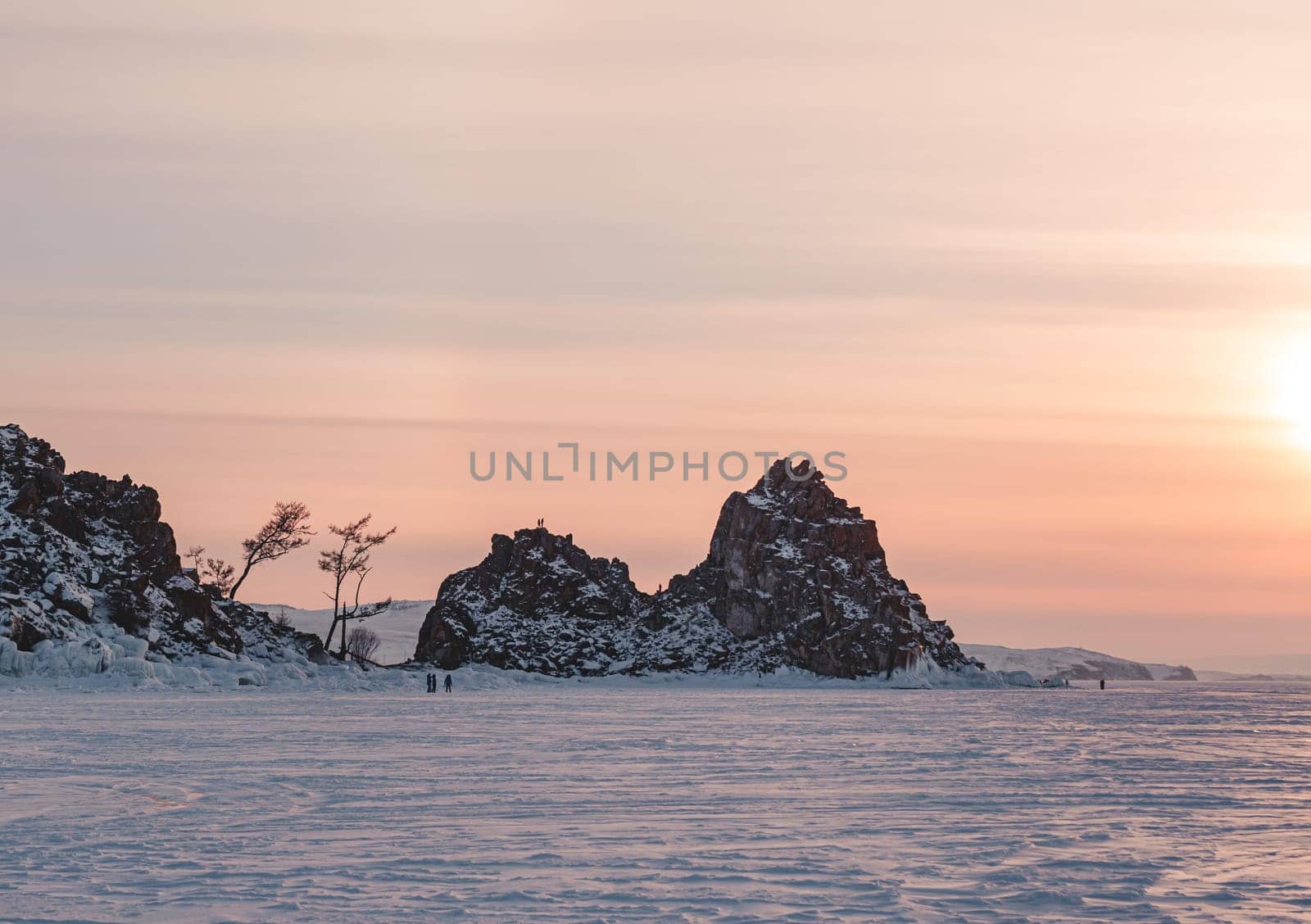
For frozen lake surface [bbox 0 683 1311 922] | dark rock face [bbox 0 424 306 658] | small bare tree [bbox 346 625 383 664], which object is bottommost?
frozen lake surface [bbox 0 683 1311 922]

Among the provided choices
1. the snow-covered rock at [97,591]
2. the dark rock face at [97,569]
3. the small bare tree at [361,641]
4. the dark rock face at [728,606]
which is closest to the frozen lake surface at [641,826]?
the snow-covered rock at [97,591]

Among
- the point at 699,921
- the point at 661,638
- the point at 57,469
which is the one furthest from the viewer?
the point at 661,638

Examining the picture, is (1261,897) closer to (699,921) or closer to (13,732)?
(699,921)

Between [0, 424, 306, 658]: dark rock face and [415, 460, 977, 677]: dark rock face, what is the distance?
45449 millimetres

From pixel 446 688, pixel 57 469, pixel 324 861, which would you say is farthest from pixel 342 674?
pixel 324 861

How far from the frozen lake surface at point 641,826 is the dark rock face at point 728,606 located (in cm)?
11085

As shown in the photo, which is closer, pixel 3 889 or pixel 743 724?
pixel 3 889

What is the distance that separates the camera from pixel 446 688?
100500 millimetres

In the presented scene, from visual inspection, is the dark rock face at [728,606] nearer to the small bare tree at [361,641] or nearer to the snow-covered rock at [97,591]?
the small bare tree at [361,641]

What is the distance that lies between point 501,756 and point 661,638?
130 meters

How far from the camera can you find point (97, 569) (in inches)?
4038

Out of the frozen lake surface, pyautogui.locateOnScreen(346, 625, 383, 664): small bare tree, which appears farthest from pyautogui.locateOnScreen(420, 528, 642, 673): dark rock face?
the frozen lake surface

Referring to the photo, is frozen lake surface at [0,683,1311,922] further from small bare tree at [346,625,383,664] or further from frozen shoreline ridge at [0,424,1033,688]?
small bare tree at [346,625,383,664]

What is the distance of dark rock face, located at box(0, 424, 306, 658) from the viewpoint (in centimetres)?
9412
